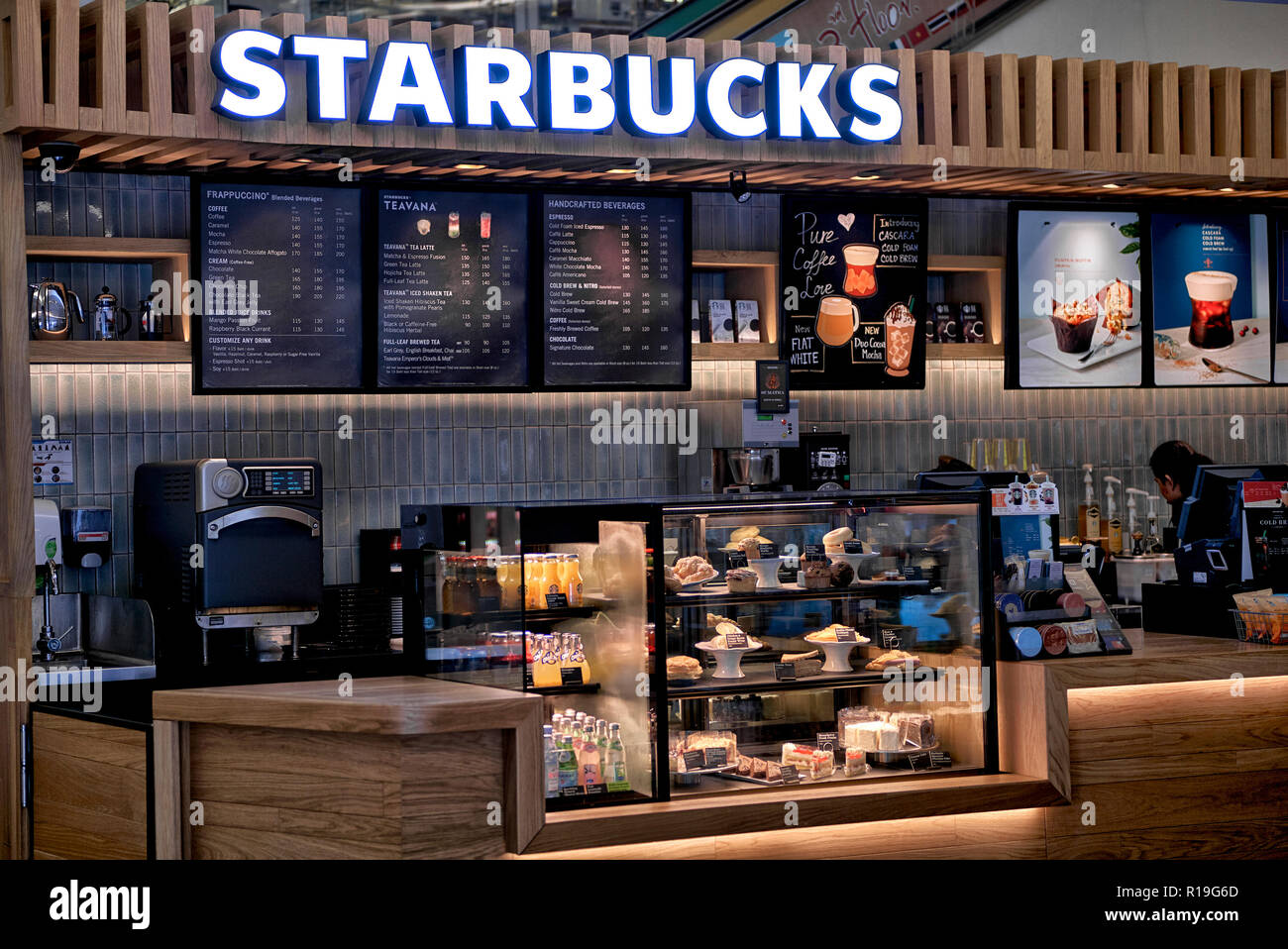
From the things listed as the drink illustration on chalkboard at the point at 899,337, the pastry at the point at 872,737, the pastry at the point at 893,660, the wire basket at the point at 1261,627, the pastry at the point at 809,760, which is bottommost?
the pastry at the point at 809,760

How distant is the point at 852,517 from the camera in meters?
4.62

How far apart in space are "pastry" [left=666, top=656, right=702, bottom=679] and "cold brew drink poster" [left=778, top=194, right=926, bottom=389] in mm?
2328

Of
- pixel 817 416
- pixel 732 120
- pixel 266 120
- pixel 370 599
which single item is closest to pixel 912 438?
pixel 817 416

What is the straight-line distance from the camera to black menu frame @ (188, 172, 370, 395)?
219 inches

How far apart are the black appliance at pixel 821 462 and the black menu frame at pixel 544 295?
2.03 feet

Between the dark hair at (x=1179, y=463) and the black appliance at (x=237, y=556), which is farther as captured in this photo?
the dark hair at (x=1179, y=463)

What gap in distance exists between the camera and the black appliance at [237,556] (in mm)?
4832

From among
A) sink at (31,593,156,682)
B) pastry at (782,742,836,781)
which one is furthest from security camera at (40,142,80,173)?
pastry at (782,742,836,781)

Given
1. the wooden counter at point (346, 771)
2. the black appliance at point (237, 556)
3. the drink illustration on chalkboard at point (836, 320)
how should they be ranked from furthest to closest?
1. the drink illustration on chalkboard at point (836, 320)
2. the black appliance at point (237, 556)
3. the wooden counter at point (346, 771)

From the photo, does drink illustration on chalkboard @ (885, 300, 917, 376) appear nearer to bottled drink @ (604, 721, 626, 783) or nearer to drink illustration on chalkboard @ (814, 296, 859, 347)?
drink illustration on chalkboard @ (814, 296, 859, 347)

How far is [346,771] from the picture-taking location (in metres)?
4.17

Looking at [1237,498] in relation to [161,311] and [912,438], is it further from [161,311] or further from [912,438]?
[161,311]

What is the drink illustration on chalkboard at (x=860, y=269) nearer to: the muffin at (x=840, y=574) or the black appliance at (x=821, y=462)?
the black appliance at (x=821, y=462)

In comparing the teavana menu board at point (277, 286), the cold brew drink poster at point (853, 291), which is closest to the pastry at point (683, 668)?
the teavana menu board at point (277, 286)
